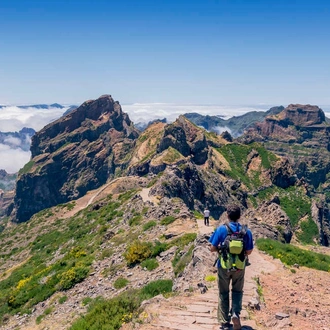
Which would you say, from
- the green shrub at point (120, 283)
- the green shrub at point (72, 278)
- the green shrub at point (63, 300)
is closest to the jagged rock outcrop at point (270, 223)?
the green shrub at point (120, 283)

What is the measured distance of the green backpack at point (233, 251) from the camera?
1168cm

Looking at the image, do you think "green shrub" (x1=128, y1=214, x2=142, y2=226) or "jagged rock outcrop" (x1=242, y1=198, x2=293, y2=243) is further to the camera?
"green shrub" (x1=128, y1=214, x2=142, y2=226)

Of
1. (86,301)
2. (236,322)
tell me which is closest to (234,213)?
(236,322)

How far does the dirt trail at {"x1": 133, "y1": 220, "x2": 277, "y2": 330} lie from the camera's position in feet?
43.8

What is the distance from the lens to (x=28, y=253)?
228 feet

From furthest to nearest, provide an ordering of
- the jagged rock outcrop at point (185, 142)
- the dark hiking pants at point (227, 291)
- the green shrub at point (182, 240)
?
the jagged rock outcrop at point (185, 142) < the green shrub at point (182, 240) < the dark hiking pants at point (227, 291)

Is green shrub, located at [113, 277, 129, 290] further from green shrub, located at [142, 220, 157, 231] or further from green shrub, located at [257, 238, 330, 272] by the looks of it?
green shrub, located at [142, 220, 157, 231]

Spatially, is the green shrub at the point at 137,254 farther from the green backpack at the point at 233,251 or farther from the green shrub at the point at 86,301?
the green backpack at the point at 233,251

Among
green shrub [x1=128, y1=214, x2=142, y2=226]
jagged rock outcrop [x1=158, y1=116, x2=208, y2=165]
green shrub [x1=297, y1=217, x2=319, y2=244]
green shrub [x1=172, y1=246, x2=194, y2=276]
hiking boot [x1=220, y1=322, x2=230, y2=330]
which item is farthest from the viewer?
jagged rock outcrop [x1=158, y1=116, x2=208, y2=165]

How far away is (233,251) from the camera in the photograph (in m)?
11.7

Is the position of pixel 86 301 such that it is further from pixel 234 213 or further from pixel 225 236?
pixel 234 213

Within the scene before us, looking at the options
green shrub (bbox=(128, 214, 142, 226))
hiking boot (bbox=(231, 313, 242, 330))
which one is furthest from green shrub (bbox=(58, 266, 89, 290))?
hiking boot (bbox=(231, 313, 242, 330))

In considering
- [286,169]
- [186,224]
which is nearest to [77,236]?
[186,224]

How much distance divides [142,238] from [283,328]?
2388 cm
